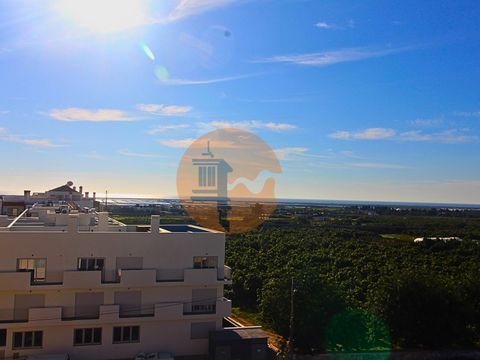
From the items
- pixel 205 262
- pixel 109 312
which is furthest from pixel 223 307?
pixel 109 312

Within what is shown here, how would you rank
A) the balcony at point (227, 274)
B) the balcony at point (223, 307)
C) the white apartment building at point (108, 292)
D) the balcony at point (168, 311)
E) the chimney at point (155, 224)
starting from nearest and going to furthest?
the white apartment building at point (108, 292) → the balcony at point (168, 311) → the chimney at point (155, 224) → the balcony at point (223, 307) → the balcony at point (227, 274)

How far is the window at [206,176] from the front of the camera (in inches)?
2113

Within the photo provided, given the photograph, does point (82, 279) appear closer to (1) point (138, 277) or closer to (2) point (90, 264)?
(2) point (90, 264)

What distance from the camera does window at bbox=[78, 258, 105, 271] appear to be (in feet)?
60.4

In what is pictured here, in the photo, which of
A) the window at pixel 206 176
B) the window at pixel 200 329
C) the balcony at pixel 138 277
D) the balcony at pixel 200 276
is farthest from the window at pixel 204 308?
the window at pixel 206 176

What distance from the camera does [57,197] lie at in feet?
162

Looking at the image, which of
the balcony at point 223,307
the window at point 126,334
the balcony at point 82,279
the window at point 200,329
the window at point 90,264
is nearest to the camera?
the balcony at point 82,279

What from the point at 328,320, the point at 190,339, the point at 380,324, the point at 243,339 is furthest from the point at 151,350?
the point at 380,324

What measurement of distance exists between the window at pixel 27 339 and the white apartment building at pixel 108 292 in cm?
4

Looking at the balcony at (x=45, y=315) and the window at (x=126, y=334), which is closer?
the balcony at (x=45, y=315)

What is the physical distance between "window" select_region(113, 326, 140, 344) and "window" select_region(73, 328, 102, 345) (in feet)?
1.99

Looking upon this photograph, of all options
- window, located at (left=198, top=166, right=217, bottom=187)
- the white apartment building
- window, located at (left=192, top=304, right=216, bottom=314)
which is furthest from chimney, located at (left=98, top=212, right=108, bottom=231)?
window, located at (left=198, top=166, right=217, bottom=187)

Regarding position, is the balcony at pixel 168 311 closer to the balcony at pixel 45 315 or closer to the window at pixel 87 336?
the window at pixel 87 336

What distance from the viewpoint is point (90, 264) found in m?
18.5
